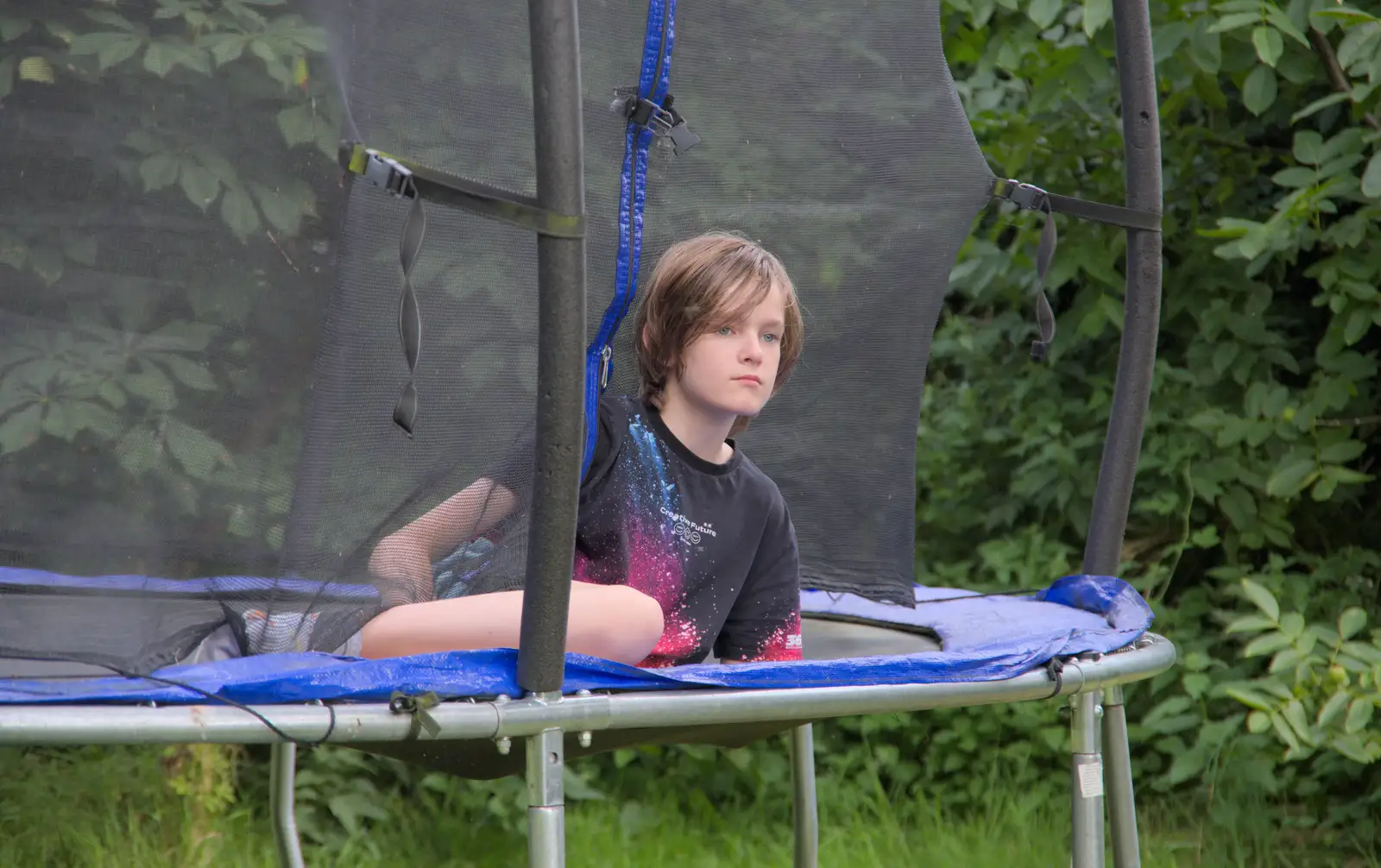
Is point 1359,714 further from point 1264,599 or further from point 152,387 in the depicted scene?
point 152,387

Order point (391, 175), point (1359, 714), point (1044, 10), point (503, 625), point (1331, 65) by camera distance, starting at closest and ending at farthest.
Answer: point (391, 175), point (503, 625), point (1359, 714), point (1044, 10), point (1331, 65)

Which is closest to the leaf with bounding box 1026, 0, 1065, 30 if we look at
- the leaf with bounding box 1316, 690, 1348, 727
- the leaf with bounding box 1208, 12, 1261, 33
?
the leaf with bounding box 1208, 12, 1261, 33

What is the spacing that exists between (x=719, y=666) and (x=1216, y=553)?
65.9 inches

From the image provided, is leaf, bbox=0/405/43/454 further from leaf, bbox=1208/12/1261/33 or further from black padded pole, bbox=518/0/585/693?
leaf, bbox=1208/12/1261/33

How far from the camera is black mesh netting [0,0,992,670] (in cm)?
Answer: 103

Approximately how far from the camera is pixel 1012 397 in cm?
259

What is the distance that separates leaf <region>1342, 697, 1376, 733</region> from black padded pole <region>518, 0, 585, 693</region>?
124 centimetres

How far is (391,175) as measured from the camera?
0.97 metres

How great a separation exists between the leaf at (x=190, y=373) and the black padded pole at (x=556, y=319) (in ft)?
0.85

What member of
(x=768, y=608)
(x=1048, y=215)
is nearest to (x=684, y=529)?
(x=768, y=608)

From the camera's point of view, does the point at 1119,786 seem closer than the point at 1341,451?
Yes

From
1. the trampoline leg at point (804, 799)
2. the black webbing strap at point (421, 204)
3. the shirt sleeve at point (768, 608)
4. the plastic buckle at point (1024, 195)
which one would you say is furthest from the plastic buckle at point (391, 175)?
the trampoline leg at point (804, 799)

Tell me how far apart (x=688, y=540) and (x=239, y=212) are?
1.80 ft

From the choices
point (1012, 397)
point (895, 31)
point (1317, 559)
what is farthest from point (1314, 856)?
point (895, 31)
